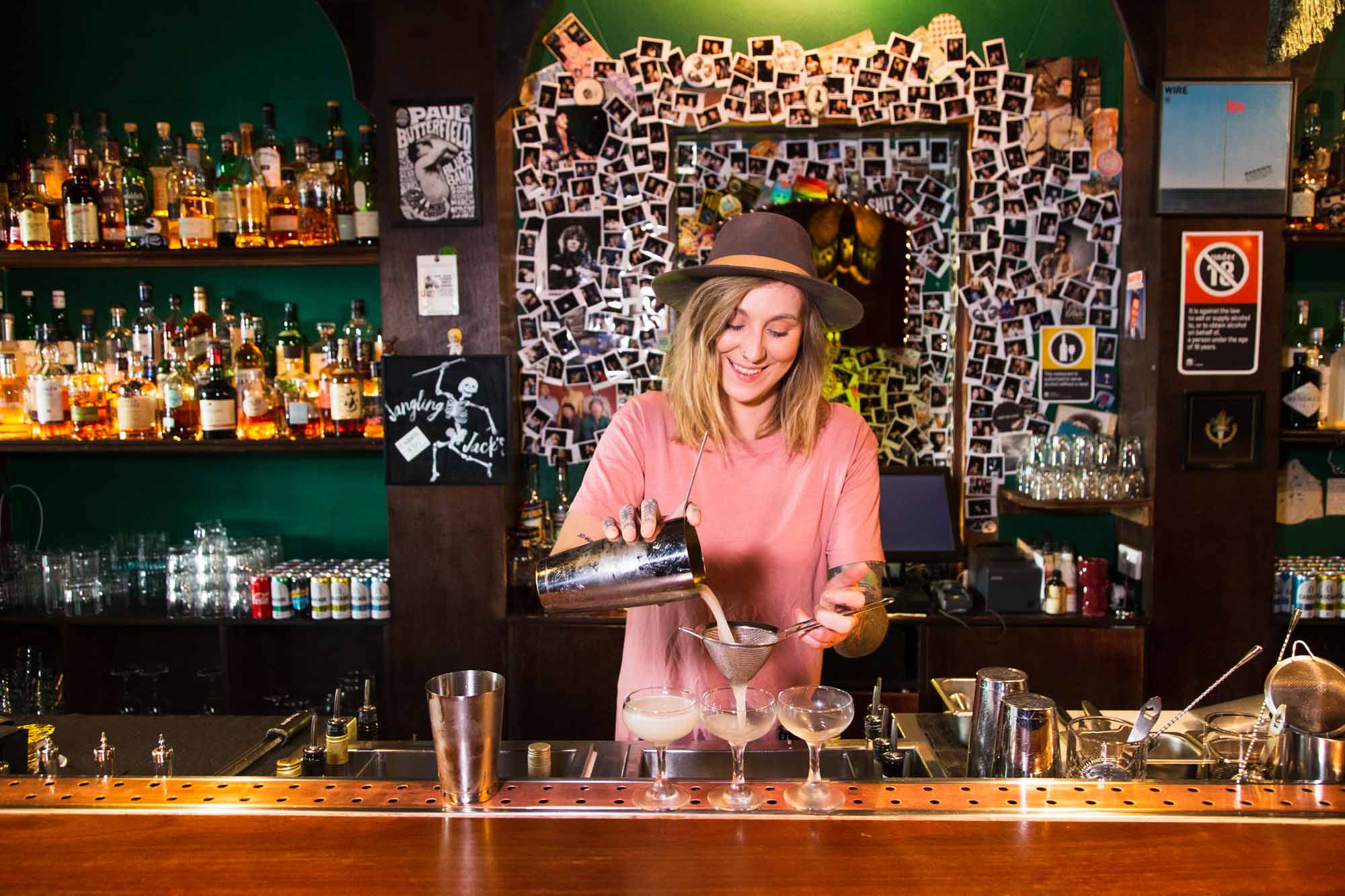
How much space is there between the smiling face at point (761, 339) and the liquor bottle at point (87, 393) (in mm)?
2503

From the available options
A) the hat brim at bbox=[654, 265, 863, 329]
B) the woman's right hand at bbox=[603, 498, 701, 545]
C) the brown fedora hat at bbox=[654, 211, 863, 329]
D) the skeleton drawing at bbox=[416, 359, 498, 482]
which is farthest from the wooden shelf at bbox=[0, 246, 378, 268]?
the woman's right hand at bbox=[603, 498, 701, 545]

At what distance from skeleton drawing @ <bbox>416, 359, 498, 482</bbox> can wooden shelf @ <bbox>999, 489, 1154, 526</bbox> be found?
5.75ft

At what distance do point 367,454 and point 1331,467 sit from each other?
3.45 meters

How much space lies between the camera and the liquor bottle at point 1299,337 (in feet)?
10.4

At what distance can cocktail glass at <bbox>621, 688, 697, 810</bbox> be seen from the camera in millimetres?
1389

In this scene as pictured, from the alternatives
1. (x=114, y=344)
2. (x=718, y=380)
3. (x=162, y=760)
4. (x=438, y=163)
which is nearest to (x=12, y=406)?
(x=114, y=344)

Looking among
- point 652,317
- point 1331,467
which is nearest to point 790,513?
point 652,317

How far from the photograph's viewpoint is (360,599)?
10.6 ft

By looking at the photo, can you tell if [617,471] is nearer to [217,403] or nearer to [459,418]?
[459,418]

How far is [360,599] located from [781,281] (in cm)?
205

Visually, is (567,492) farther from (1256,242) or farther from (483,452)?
(1256,242)

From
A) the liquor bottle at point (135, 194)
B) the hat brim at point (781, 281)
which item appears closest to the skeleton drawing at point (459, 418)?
the liquor bottle at point (135, 194)

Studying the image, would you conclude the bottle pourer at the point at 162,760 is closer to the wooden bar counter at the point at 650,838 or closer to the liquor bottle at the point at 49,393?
the wooden bar counter at the point at 650,838

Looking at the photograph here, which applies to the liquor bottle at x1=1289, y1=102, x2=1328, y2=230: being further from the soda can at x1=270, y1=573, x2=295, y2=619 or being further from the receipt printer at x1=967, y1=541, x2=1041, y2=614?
the soda can at x1=270, y1=573, x2=295, y2=619
